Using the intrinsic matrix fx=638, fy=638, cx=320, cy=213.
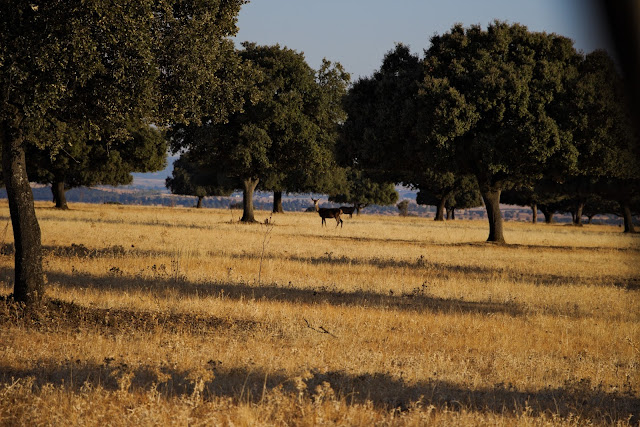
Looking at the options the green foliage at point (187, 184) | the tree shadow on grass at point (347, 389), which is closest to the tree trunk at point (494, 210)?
the tree shadow on grass at point (347, 389)

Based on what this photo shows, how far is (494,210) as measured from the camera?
40875 millimetres

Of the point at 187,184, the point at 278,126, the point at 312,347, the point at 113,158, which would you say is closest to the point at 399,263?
the point at 312,347

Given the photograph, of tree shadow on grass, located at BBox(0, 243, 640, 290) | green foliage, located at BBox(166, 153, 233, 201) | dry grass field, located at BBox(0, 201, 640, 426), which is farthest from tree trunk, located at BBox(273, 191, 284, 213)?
dry grass field, located at BBox(0, 201, 640, 426)

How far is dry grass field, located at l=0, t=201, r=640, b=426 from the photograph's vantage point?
6680 mm

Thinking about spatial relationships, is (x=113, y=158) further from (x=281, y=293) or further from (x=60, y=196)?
(x=281, y=293)

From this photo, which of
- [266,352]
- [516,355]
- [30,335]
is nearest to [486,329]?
[516,355]

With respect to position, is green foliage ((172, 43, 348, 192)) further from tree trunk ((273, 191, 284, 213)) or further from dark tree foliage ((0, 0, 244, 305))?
tree trunk ((273, 191, 284, 213))

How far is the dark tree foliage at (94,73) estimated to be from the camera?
35.0 feet

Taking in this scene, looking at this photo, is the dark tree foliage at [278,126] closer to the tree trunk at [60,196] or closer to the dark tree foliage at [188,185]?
the tree trunk at [60,196]

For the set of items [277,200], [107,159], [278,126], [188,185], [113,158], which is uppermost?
[278,126]

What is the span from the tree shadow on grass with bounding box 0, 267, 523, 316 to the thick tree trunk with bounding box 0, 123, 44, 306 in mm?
2997

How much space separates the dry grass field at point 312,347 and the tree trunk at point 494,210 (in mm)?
18752

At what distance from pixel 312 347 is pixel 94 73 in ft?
21.0

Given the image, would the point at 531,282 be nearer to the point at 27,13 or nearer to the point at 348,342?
the point at 348,342
